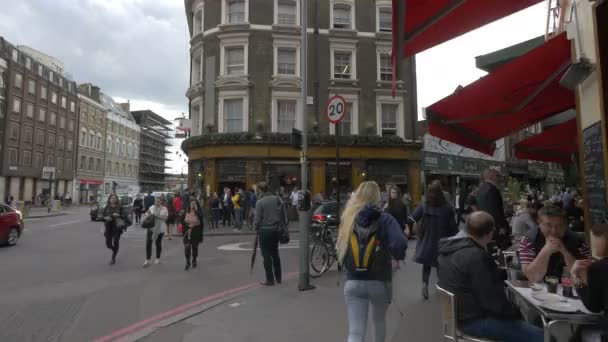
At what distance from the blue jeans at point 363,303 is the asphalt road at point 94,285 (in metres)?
3.35

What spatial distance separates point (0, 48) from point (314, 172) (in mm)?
41757

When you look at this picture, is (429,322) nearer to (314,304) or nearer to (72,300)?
(314,304)

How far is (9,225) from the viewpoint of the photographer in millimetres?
12938

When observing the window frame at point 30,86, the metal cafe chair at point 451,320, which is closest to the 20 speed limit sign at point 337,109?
the metal cafe chair at point 451,320

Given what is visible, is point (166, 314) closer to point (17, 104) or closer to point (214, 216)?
point (214, 216)

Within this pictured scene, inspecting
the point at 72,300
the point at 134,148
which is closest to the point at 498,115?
the point at 72,300

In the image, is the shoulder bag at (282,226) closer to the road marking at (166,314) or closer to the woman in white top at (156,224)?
the road marking at (166,314)

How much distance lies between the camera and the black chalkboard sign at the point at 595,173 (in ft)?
16.0

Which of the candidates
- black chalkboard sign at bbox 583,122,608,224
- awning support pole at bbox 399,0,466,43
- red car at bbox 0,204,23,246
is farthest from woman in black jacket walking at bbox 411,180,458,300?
red car at bbox 0,204,23,246

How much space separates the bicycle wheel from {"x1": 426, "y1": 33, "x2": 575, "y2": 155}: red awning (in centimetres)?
352

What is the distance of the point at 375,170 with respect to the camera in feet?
78.1

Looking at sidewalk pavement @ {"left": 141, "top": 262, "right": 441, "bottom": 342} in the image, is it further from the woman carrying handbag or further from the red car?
the red car

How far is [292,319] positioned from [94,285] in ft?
15.0

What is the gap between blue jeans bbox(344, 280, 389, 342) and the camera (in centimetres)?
344
